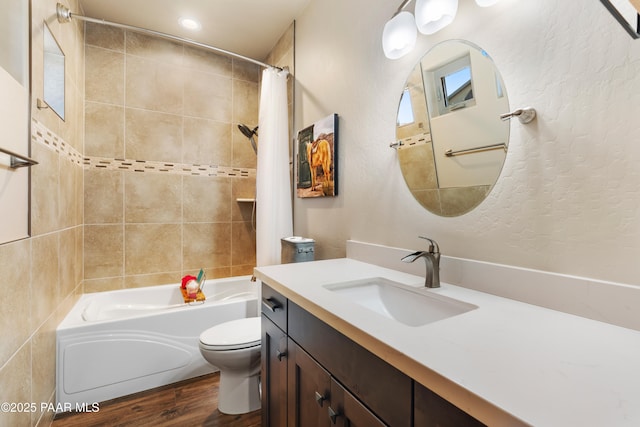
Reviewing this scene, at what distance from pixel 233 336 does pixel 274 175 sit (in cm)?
117

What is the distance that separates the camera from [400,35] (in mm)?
1230

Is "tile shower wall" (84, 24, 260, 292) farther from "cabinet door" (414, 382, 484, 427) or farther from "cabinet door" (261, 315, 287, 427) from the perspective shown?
"cabinet door" (414, 382, 484, 427)

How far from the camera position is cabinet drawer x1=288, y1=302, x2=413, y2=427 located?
0.60m

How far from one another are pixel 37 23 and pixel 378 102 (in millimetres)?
1675

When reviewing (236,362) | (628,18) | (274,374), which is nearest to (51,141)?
(236,362)

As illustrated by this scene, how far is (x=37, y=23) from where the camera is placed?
1374 millimetres

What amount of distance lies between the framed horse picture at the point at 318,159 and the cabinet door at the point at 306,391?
3.33 feet

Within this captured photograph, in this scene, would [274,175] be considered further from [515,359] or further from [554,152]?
[515,359]

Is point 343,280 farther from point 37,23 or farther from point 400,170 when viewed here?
point 37,23

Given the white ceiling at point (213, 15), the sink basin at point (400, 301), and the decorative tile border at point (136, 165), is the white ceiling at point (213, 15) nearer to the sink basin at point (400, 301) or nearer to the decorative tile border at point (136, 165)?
the decorative tile border at point (136, 165)

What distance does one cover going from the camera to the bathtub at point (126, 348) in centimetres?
170

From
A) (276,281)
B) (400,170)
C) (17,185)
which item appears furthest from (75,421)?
(400,170)

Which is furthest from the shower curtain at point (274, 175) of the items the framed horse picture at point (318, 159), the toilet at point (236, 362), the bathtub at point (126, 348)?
the toilet at point (236, 362)

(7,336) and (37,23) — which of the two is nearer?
(7,336)
